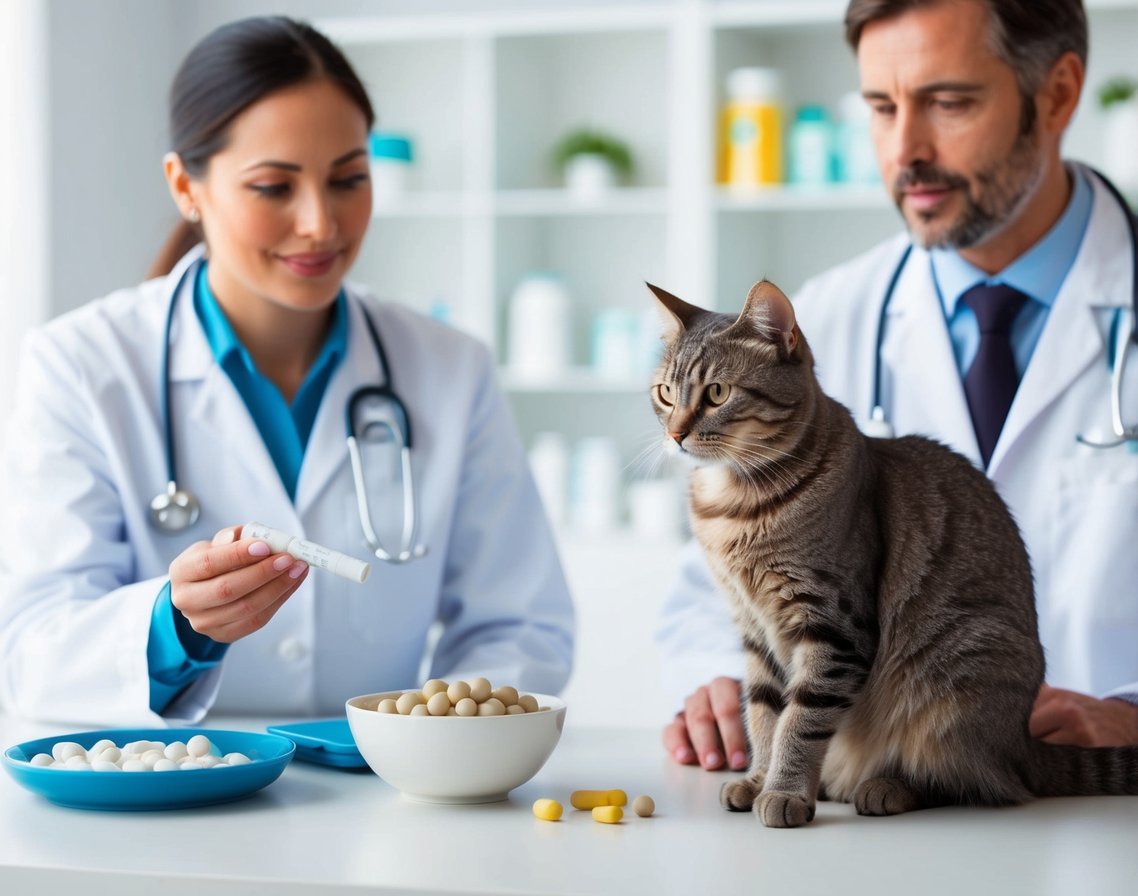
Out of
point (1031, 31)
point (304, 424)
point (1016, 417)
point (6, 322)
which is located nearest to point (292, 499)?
point (304, 424)

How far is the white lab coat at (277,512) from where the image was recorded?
5.24 feet

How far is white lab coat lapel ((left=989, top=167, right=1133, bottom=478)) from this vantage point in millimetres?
1649

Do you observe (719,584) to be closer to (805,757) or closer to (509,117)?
(805,757)

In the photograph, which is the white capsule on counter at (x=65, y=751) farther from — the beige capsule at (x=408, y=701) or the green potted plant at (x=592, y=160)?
the green potted plant at (x=592, y=160)

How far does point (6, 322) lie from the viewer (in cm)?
331

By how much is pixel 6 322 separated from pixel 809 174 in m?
2.11

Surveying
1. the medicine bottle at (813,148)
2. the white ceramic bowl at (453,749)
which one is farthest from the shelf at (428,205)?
the white ceramic bowl at (453,749)

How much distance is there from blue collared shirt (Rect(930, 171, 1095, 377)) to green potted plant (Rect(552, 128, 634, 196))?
189 cm

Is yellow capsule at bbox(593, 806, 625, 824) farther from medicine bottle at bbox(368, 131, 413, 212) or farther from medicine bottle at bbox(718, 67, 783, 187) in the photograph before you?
medicine bottle at bbox(368, 131, 413, 212)

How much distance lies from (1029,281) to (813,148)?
66.2 inches

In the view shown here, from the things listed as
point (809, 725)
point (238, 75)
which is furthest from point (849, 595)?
point (238, 75)

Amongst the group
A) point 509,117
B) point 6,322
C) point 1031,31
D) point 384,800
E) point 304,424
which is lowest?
point 384,800

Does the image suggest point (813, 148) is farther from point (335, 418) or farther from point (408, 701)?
point (408, 701)

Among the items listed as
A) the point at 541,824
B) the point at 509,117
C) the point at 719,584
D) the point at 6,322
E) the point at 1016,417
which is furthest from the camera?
the point at 509,117
